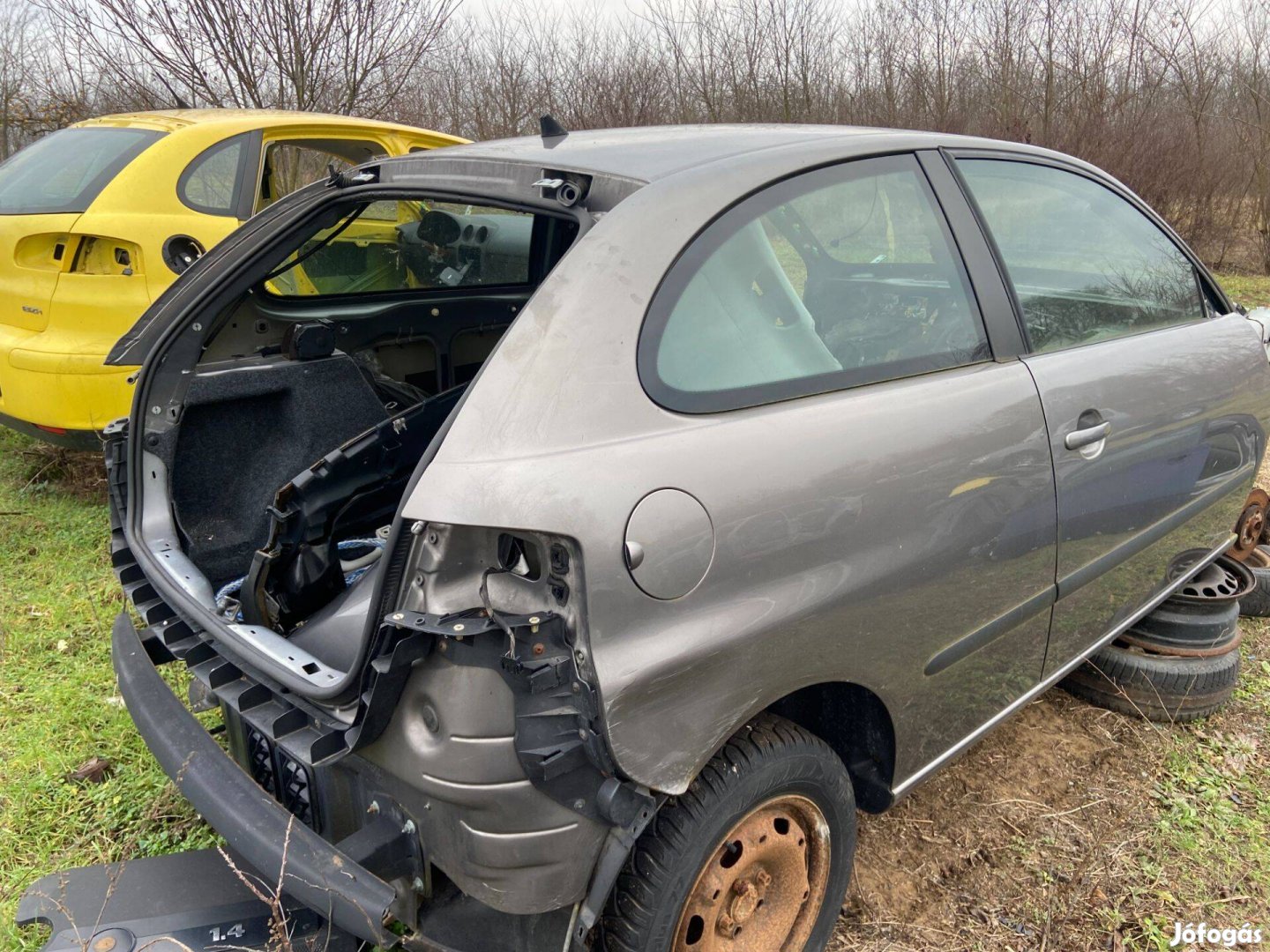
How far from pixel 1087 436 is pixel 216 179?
3.99 metres

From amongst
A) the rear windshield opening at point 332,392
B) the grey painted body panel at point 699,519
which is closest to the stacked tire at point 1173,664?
the grey painted body panel at point 699,519

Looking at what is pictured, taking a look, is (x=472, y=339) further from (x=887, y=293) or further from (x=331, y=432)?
(x=887, y=293)

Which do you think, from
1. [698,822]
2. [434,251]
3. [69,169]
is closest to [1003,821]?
[698,822]

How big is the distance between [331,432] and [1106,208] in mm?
2488

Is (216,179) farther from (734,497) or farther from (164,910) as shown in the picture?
(734,497)

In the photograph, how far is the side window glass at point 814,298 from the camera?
5.53 feet

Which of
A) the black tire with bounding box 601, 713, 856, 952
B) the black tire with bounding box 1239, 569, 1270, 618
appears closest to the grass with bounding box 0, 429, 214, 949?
the black tire with bounding box 601, 713, 856, 952

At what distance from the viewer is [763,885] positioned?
191 cm

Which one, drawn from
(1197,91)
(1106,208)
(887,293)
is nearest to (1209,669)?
(1106,208)

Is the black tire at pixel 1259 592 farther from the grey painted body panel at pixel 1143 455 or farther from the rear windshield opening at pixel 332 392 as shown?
the rear windshield opening at pixel 332 392

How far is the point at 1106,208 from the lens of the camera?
289 cm

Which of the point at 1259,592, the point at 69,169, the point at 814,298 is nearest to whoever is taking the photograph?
the point at 814,298

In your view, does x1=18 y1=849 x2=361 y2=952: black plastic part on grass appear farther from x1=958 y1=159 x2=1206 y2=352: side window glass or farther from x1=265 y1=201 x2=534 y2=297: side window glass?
x1=958 y1=159 x2=1206 y2=352: side window glass

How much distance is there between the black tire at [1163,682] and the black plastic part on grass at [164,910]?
8.43ft
